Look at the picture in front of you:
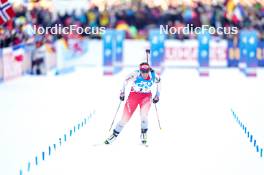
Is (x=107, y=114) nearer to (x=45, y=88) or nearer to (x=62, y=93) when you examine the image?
(x=62, y=93)

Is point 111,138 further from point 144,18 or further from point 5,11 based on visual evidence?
point 144,18

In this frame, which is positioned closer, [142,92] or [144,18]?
[142,92]

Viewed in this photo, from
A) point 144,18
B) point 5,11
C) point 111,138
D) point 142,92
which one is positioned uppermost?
point 5,11

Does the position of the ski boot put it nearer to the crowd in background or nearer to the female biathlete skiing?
the female biathlete skiing

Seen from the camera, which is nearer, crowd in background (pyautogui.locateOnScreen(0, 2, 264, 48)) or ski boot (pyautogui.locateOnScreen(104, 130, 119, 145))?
ski boot (pyautogui.locateOnScreen(104, 130, 119, 145))

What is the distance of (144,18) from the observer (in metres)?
28.2

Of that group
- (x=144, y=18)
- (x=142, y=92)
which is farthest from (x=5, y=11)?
(x=144, y=18)

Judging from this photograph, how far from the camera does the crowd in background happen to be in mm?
27641

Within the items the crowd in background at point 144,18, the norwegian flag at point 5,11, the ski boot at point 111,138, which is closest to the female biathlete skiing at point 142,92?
the ski boot at point 111,138

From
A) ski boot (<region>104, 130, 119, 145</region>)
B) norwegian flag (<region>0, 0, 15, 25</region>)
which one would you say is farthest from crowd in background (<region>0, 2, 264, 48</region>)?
ski boot (<region>104, 130, 119, 145</region>)

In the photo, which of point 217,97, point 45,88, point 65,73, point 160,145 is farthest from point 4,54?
point 160,145

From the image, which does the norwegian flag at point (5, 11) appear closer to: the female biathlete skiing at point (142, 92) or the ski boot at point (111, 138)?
the ski boot at point (111, 138)

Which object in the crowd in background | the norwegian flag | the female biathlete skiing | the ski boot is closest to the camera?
the female biathlete skiing

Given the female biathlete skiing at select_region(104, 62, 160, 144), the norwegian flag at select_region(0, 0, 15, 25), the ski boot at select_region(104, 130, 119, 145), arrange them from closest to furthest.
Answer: the female biathlete skiing at select_region(104, 62, 160, 144) → the ski boot at select_region(104, 130, 119, 145) → the norwegian flag at select_region(0, 0, 15, 25)
